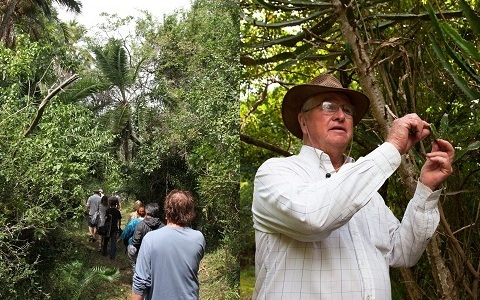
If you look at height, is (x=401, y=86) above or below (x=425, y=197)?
above

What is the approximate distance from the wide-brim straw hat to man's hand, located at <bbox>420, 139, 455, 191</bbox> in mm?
210

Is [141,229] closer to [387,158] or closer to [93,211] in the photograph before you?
[93,211]

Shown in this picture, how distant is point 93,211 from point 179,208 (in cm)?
38

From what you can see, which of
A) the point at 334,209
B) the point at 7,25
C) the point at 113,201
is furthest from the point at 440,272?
the point at 7,25

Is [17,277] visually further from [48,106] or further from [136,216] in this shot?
[48,106]

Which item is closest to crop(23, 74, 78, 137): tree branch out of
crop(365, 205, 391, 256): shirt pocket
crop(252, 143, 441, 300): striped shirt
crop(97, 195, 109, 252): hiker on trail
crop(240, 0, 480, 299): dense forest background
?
crop(97, 195, 109, 252): hiker on trail

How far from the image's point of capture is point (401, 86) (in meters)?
1.75

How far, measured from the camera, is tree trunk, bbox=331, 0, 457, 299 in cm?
168

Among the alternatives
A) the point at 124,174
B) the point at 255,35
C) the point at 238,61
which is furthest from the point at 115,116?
the point at 255,35

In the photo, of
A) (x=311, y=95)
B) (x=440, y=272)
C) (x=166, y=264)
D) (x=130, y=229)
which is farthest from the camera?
(x=130, y=229)

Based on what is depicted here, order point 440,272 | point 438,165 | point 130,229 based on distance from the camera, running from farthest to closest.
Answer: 1. point 130,229
2. point 440,272
3. point 438,165

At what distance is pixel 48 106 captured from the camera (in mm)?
2307

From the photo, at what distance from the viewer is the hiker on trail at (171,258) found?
206 centimetres

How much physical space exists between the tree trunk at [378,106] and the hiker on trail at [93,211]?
1.14 meters
